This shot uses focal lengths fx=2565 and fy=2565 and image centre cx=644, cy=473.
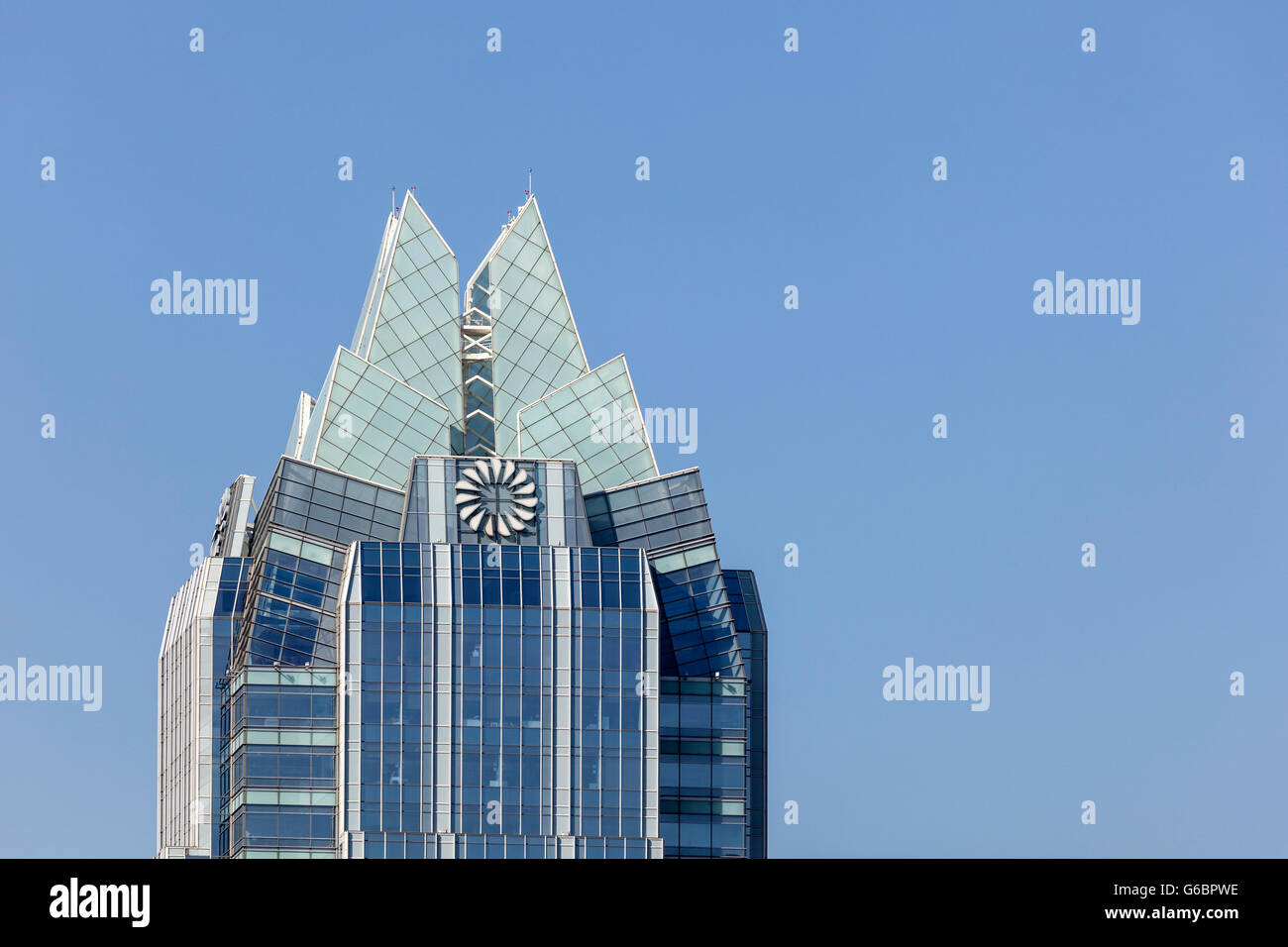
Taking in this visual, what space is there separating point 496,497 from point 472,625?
11.1 metres

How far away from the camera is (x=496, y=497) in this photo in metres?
168

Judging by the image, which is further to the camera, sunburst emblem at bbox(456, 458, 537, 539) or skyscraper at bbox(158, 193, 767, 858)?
sunburst emblem at bbox(456, 458, 537, 539)

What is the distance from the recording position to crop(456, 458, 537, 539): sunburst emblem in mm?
167375

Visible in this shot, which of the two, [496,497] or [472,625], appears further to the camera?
[496,497]

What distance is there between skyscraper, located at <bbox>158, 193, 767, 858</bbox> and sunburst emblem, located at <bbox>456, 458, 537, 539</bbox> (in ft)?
0.59

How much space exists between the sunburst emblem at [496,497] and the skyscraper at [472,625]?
0.18m

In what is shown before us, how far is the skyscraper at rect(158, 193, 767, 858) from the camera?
15950 cm

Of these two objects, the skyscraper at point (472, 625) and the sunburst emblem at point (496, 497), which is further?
the sunburst emblem at point (496, 497)

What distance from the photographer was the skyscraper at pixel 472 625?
159500 mm
